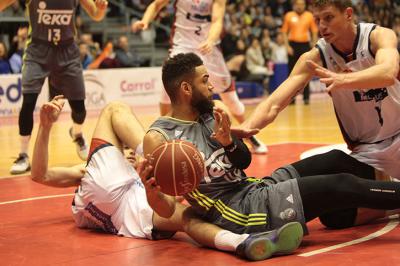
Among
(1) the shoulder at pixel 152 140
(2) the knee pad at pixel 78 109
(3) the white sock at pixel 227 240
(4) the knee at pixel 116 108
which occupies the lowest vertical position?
(3) the white sock at pixel 227 240

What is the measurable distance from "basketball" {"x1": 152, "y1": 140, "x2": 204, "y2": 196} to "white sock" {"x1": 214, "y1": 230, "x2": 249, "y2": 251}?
37 cm

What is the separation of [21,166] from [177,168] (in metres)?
4.45

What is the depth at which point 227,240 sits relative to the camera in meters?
4.39

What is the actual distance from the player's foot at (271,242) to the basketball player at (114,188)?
13cm

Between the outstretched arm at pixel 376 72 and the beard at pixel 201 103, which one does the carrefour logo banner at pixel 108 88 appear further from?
the outstretched arm at pixel 376 72

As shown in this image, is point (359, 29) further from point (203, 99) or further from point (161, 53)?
point (161, 53)

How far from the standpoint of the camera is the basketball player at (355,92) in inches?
197

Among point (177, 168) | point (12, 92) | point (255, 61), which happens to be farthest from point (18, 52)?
point (177, 168)

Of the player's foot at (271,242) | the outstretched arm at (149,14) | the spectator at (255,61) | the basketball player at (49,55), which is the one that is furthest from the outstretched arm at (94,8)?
the spectator at (255,61)

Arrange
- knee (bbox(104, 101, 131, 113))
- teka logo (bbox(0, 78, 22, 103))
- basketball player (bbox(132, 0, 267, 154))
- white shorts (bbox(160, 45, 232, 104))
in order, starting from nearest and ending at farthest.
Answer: knee (bbox(104, 101, 131, 113)) → basketball player (bbox(132, 0, 267, 154)) → white shorts (bbox(160, 45, 232, 104)) → teka logo (bbox(0, 78, 22, 103))

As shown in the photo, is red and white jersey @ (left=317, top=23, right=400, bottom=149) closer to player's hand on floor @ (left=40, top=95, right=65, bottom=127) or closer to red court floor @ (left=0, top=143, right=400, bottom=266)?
red court floor @ (left=0, top=143, right=400, bottom=266)

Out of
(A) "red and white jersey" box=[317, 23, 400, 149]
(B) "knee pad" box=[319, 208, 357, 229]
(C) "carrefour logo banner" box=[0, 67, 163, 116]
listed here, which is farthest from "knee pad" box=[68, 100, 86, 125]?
(C) "carrefour logo banner" box=[0, 67, 163, 116]

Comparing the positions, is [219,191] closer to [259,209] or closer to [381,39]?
[259,209]

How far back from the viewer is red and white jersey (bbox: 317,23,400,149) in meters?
5.13
